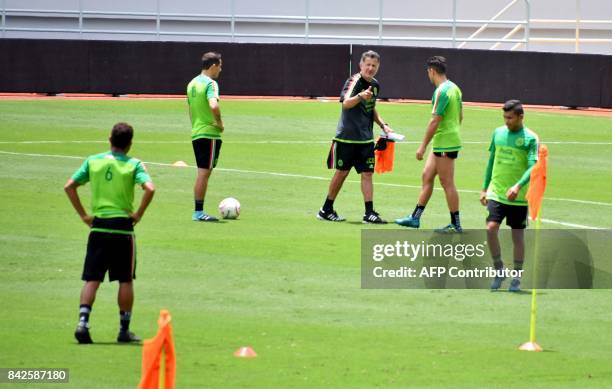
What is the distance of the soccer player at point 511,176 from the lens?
1362cm

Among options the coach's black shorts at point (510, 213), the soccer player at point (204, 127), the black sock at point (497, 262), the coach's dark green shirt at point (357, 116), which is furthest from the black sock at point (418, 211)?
the coach's black shorts at point (510, 213)

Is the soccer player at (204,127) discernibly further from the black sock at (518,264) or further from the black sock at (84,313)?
the black sock at (84,313)

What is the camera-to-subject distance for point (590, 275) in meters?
15.0

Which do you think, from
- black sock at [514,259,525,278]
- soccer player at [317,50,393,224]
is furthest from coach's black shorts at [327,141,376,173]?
black sock at [514,259,525,278]

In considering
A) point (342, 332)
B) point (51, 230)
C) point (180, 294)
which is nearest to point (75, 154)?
point (51, 230)

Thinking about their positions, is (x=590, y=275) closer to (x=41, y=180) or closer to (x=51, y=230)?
(x=51, y=230)

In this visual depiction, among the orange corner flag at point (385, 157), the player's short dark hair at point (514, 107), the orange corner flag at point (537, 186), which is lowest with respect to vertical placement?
the orange corner flag at point (385, 157)

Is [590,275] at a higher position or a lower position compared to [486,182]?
lower

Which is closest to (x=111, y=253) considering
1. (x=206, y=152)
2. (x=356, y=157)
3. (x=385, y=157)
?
(x=206, y=152)

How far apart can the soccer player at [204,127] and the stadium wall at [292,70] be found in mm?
20041

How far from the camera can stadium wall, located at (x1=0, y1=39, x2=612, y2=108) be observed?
37.4 metres

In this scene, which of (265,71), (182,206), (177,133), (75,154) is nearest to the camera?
(182,206)

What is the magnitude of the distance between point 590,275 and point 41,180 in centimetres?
1020

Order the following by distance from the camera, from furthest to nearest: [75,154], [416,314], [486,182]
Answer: [75,154] < [486,182] < [416,314]
